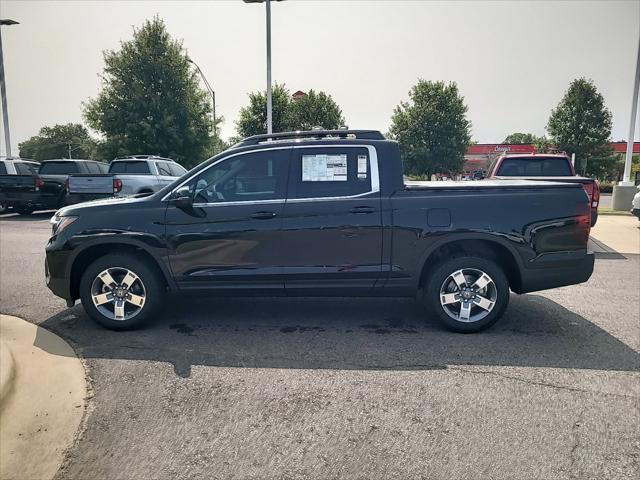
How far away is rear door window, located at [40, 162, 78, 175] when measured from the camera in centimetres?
1571

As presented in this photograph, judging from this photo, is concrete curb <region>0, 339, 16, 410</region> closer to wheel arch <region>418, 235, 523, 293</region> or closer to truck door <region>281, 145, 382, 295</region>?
truck door <region>281, 145, 382, 295</region>

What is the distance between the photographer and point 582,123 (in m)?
33.7

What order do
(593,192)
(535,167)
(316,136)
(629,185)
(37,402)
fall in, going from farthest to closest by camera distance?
(629,185) → (535,167) → (593,192) → (316,136) → (37,402)

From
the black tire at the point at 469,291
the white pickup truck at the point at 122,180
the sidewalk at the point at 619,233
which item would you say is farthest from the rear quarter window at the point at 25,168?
the sidewalk at the point at 619,233

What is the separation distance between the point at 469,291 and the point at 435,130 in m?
31.5

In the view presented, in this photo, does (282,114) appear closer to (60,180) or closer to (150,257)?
(60,180)

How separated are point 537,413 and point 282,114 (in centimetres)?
2893

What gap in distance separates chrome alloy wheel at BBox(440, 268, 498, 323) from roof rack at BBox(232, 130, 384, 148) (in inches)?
65.1

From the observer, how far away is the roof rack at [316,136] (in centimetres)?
493

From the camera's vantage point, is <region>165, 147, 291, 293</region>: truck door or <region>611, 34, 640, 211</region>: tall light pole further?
<region>611, 34, 640, 211</region>: tall light pole

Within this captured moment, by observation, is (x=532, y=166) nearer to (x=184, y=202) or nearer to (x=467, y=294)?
(x=467, y=294)

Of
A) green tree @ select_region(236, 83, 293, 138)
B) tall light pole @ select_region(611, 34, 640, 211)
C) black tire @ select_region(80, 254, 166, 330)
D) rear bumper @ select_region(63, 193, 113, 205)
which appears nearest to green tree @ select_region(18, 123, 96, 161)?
green tree @ select_region(236, 83, 293, 138)

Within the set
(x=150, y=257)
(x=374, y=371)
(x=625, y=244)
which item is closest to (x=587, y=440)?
(x=374, y=371)

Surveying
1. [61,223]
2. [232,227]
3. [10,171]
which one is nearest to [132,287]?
[61,223]
